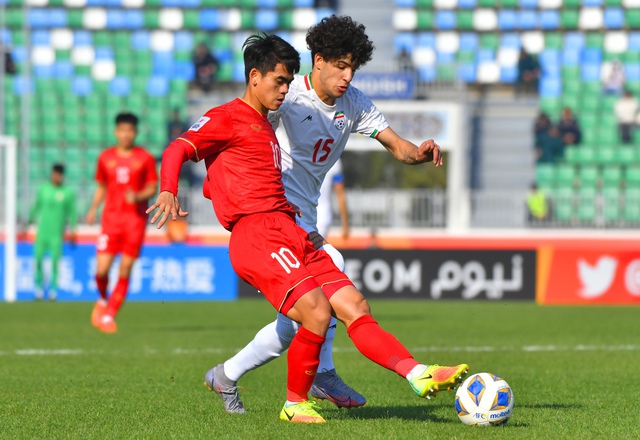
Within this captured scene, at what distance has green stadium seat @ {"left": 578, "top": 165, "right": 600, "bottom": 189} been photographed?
24609 millimetres

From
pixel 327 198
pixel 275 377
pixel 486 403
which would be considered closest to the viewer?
pixel 486 403

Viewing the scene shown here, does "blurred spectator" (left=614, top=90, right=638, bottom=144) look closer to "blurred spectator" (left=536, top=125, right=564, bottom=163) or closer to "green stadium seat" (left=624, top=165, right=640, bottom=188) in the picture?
"green stadium seat" (left=624, top=165, right=640, bottom=188)

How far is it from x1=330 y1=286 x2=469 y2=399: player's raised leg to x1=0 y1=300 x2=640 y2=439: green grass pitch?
0.27 metres

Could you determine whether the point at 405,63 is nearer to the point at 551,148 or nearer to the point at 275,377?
the point at 551,148

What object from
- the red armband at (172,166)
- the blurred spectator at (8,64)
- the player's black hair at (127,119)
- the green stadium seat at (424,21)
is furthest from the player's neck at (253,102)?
the green stadium seat at (424,21)

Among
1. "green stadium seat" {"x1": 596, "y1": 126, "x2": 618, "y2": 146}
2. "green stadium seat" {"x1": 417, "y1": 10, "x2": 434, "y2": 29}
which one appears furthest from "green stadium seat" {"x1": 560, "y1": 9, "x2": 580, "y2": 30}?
"green stadium seat" {"x1": 596, "y1": 126, "x2": 618, "y2": 146}

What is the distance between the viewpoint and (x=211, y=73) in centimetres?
2642

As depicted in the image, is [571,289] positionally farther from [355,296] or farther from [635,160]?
[355,296]

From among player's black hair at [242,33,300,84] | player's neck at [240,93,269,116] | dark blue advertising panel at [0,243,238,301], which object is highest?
player's black hair at [242,33,300,84]

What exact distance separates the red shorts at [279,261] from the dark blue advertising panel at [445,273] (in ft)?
43.1

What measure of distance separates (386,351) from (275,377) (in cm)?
300

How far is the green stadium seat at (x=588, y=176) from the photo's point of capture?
2461 centimetres

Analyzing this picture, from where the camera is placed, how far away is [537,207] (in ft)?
70.0

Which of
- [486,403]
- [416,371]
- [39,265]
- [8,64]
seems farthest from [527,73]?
[416,371]
